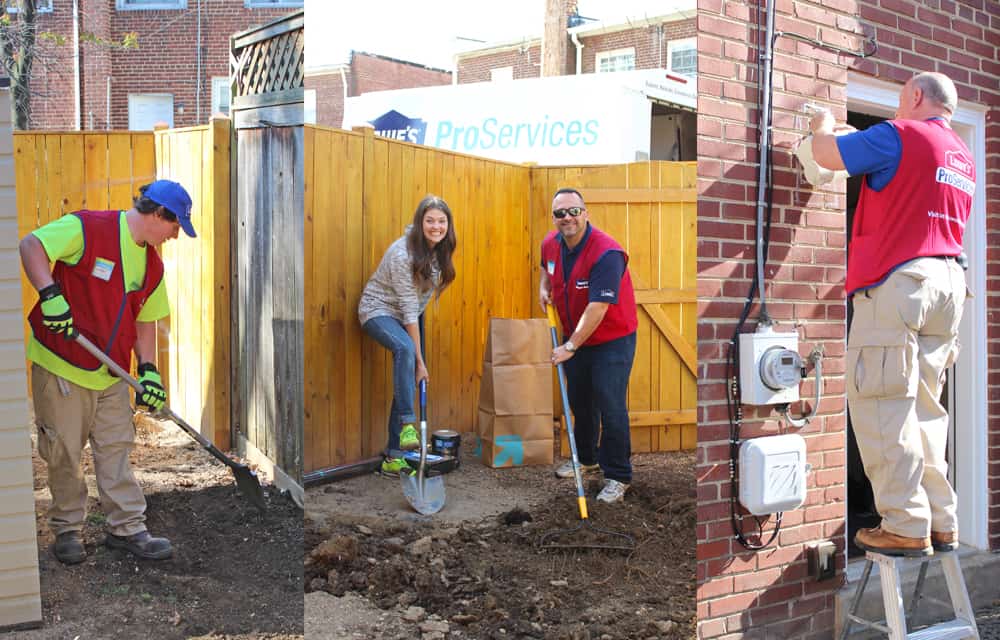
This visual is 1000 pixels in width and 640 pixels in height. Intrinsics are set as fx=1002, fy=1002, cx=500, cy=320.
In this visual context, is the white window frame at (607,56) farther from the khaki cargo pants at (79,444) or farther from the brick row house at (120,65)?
the khaki cargo pants at (79,444)

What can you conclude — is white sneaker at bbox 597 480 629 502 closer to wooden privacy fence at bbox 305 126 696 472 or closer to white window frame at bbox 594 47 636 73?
wooden privacy fence at bbox 305 126 696 472

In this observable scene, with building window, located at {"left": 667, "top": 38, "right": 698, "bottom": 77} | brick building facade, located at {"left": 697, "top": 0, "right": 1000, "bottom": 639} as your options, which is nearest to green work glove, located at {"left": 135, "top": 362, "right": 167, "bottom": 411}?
brick building facade, located at {"left": 697, "top": 0, "right": 1000, "bottom": 639}

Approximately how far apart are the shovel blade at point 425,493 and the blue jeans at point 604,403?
0.47 metres

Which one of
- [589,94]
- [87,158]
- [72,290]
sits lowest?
[72,290]

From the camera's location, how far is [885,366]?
11.5 ft

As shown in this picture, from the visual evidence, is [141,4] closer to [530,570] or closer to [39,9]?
[39,9]

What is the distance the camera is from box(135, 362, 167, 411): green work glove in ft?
10.4

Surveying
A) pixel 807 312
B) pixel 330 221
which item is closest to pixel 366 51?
pixel 330 221

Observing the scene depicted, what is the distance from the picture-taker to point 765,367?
3551mm

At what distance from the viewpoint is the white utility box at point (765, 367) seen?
3.55 metres

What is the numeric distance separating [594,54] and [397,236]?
97cm

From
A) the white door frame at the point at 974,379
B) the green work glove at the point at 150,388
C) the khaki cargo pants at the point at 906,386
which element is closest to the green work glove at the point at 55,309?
the green work glove at the point at 150,388

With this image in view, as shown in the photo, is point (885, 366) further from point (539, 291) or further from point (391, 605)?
point (391, 605)

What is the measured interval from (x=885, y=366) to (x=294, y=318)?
2.05 m
